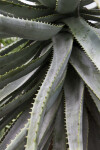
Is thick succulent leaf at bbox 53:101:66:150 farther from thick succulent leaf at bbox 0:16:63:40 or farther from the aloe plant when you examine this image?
thick succulent leaf at bbox 0:16:63:40

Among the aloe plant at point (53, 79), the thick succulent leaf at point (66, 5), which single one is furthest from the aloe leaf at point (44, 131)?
the thick succulent leaf at point (66, 5)

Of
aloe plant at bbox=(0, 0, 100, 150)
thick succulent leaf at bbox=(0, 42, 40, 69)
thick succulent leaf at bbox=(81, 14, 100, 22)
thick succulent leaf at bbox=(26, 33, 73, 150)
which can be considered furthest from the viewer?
thick succulent leaf at bbox=(81, 14, 100, 22)

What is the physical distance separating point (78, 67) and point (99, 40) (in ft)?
0.41

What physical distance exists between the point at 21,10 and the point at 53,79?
351 mm

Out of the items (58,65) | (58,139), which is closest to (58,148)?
(58,139)

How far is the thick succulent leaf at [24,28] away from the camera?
764mm

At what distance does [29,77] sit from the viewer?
960 millimetres

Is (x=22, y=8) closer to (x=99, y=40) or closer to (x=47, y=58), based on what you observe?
(x=47, y=58)

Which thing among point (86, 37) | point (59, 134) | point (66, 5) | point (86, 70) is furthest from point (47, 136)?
point (66, 5)

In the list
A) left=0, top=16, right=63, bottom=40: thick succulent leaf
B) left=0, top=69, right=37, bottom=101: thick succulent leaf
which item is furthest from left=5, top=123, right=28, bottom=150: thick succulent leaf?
left=0, top=16, right=63, bottom=40: thick succulent leaf

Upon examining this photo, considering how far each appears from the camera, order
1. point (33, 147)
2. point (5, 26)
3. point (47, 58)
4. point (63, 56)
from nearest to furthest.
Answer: point (33, 147) < point (5, 26) < point (63, 56) < point (47, 58)

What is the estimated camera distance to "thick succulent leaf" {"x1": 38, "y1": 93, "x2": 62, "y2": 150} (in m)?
0.79

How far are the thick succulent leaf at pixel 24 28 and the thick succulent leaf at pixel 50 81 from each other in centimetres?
8

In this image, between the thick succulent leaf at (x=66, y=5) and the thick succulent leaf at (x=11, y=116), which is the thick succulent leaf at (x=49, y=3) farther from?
the thick succulent leaf at (x=11, y=116)
